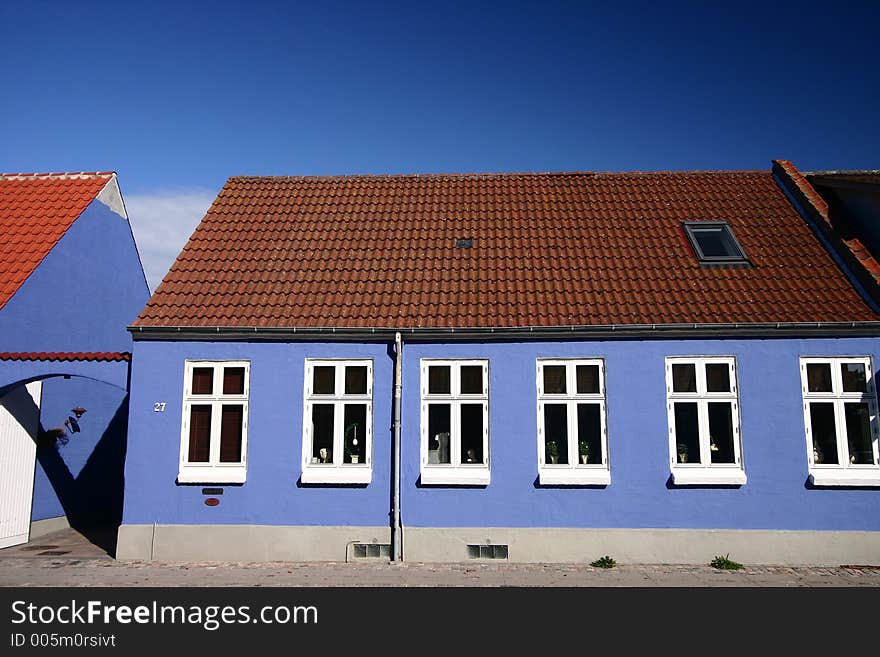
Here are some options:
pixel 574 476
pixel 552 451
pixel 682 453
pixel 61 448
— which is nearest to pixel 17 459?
pixel 61 448

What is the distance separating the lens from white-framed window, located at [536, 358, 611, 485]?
1055 cm

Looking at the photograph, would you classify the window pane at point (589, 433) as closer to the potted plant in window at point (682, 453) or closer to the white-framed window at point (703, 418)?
the white-framed window at point (703, 418)

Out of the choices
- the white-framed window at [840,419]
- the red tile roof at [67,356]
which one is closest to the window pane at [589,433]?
the white-framed window at [840,419]

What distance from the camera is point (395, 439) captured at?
35.0 feet

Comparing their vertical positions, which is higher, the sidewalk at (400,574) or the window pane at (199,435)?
the window pane at (199,435)

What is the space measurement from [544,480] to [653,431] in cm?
192

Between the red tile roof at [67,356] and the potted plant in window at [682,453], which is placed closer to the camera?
the potted plant in window at [682,453]

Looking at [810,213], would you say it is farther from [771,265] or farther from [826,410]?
[826,410]

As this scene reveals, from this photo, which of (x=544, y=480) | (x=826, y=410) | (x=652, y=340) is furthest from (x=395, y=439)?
(x=826, y=410)

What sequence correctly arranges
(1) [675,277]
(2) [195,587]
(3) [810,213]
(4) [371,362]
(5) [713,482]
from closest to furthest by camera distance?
(2) [195,587] → (5) [713,482] → (4) [371,362] → (1) [675,277] → (3) [810,213]

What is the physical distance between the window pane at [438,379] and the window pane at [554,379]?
5.29 ft

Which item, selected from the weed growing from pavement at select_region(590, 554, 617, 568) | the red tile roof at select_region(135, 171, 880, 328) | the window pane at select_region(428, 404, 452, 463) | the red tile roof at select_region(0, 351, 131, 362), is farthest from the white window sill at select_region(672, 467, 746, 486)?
the red tile roof at select_region(0, 351, 131, 362)

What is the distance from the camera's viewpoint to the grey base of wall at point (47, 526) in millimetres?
12953

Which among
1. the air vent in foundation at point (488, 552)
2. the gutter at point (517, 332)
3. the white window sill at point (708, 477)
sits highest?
Result: the gutter at point (517, 332)
